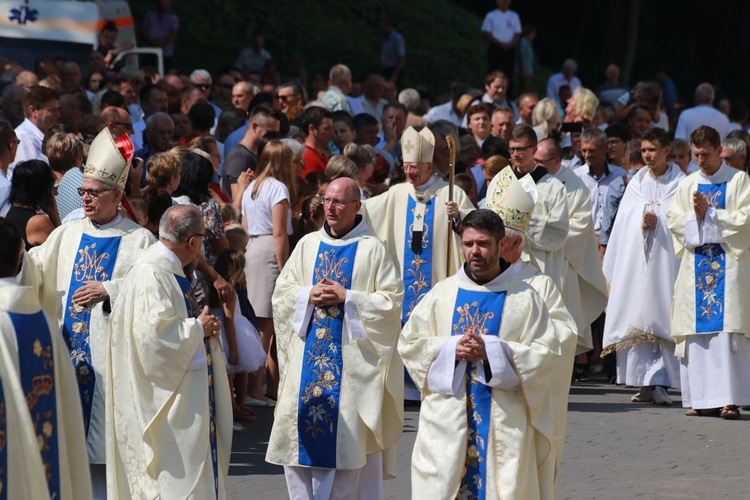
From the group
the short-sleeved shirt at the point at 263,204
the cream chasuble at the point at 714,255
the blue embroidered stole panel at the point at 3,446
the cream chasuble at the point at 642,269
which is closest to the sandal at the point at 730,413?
the cream chasuble at the point at 714,255

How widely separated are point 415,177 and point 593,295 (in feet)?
7.90

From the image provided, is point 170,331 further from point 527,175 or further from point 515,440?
point 527,175

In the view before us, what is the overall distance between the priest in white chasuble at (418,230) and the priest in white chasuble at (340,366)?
2653mm

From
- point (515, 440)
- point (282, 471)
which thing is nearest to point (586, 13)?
point (282, 471)

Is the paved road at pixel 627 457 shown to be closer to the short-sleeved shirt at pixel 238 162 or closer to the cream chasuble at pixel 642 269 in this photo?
the cream chasuble at pixel 642 269

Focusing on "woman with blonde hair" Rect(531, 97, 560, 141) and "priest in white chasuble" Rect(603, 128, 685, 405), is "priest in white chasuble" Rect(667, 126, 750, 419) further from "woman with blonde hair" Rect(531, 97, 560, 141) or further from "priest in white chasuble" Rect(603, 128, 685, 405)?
"woman with blonde hair" Rect(531, 97, 560, 141)

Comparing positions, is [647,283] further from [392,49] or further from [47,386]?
[392,49]

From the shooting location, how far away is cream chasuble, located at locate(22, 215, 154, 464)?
7.35 m

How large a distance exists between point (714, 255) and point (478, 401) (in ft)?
16.4

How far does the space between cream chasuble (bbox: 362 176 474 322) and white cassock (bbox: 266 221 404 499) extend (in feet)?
8.78

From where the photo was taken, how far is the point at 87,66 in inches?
650

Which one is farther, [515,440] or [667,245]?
[667,245]

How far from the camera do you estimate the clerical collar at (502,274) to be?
21.4 feet

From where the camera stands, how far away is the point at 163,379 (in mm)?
6902
